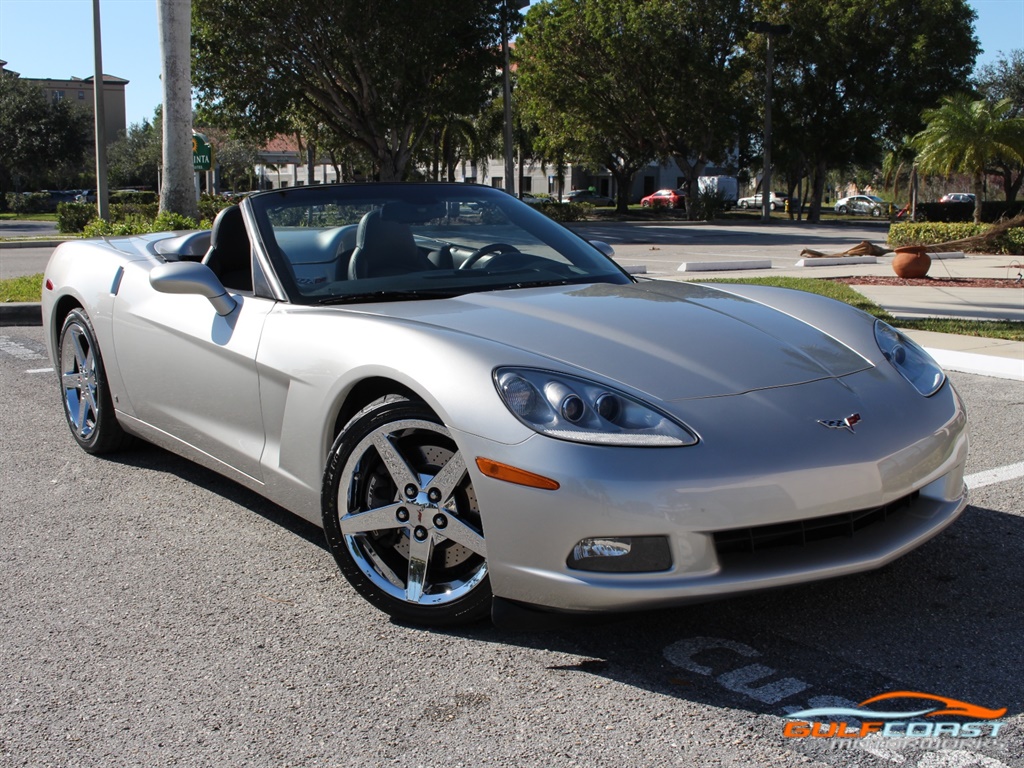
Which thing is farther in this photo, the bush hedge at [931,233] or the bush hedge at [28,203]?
the bush hedge at [28,203]

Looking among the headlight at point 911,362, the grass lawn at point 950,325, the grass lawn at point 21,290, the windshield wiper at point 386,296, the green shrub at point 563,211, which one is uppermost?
the green shrub at point 563,211

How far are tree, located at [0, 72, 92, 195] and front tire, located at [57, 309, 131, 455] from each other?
2295 inches

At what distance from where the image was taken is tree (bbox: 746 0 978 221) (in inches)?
1690

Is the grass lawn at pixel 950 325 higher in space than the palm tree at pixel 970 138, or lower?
lower

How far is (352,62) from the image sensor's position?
35312 millimetres

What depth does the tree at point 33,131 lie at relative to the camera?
57.4m

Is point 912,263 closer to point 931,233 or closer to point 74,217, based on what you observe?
point 931,233

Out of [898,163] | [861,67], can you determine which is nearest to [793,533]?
[861,67]

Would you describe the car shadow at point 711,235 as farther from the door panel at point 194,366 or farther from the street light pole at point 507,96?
the door panel at point 194,366

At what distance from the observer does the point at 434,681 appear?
2928 millimetres

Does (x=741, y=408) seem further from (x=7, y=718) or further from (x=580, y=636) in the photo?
(x=7, y=718)

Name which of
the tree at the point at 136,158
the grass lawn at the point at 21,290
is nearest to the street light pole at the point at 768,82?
the grass lawn at the point at 21,290

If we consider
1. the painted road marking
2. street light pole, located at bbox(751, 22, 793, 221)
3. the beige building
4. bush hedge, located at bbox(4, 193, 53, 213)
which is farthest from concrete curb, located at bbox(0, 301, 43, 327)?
the beige building

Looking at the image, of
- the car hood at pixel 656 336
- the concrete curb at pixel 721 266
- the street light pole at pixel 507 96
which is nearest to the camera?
the car hood at pixel 656 336
